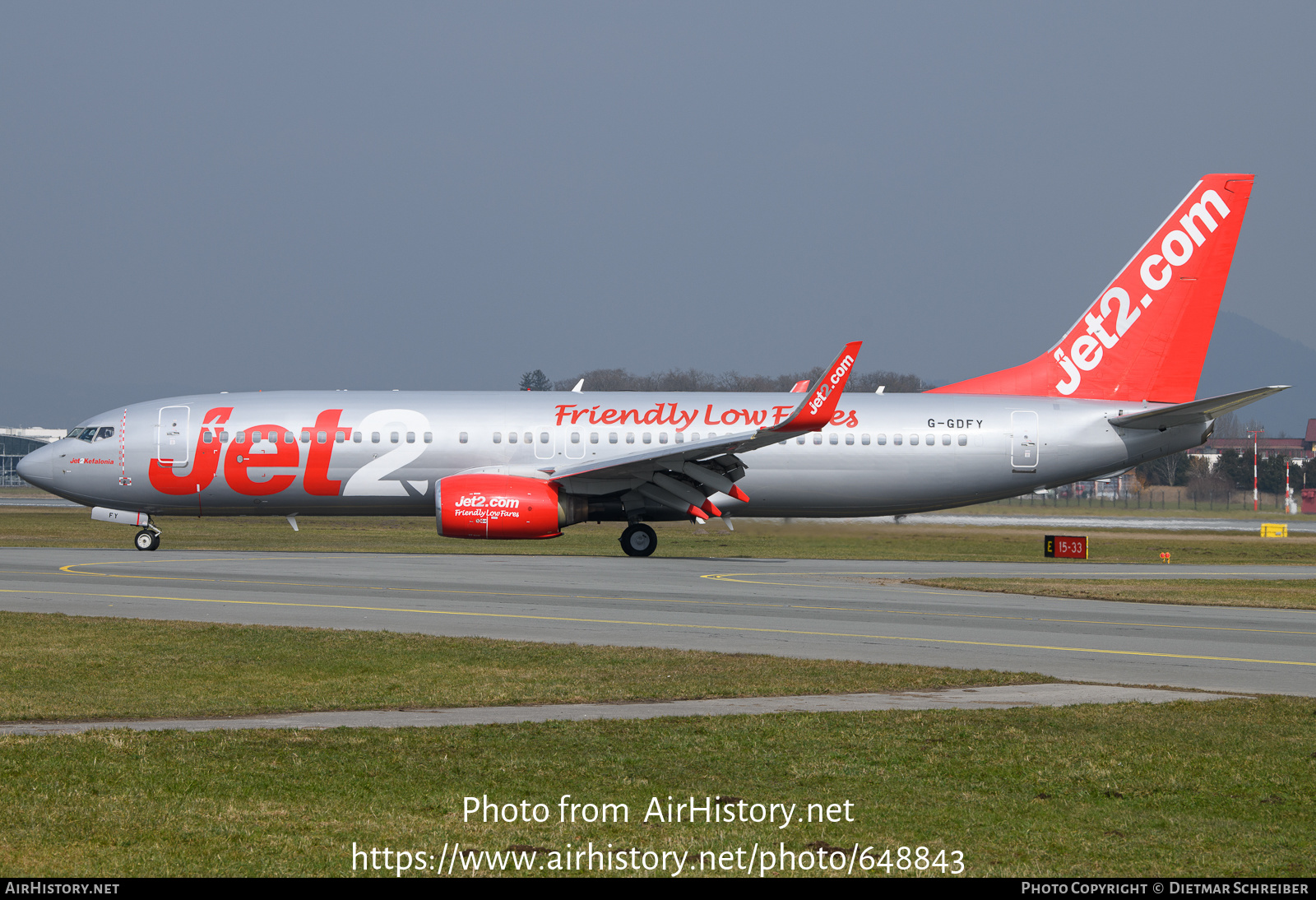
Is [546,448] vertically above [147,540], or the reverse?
[546,448]

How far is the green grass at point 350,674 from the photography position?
12570 millimetres

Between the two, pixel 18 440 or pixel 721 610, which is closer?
pixel 721 610

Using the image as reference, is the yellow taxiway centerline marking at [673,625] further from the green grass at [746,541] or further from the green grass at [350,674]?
the green grass at [746,541]

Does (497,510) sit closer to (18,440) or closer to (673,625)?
(673,625)

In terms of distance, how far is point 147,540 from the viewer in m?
Answer: 34.9

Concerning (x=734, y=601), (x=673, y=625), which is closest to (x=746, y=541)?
(x=734, y=601)

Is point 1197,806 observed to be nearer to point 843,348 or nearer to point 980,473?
point 843,348

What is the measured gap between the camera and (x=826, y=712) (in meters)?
12.0

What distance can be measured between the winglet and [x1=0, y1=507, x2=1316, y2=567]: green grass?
6.38 meters

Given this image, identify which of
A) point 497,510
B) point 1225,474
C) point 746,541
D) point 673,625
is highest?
point 1225,474

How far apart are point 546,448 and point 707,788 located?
26243mm

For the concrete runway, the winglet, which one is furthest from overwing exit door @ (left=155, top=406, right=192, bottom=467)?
the winglet

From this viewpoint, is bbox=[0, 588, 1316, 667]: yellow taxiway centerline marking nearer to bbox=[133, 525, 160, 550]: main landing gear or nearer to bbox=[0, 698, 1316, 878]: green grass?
bbox=[0, 698, 1316, 878]: green grass

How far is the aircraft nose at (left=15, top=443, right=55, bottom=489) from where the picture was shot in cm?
3478
